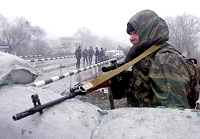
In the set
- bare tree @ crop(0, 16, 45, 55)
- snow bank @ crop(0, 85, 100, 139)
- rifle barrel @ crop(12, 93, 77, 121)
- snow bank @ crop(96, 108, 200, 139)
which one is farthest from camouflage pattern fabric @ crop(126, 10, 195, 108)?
bare tree @ crop(0, 16, 45, 55)

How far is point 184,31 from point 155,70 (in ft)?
141

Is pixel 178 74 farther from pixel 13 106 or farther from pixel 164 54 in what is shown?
pixel 13 106

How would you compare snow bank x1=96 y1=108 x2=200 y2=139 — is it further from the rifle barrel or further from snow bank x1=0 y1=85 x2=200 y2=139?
the rifle barrel

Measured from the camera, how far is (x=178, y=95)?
183 centimetres

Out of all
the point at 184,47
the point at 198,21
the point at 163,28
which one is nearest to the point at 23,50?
the point at 184,47

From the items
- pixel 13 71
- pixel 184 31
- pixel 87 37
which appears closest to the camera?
pixel 13 71

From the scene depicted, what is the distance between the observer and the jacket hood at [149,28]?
2159 millimetres

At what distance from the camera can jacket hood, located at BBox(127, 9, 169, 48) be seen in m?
2.16

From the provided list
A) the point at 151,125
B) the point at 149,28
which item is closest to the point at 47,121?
the point at 151,125

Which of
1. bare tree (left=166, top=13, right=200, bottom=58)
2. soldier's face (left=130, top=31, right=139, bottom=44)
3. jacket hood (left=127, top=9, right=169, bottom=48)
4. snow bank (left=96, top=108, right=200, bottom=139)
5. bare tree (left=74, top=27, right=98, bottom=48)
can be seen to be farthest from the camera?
bare tree (left=74, top=27, right=98, bottom=48)

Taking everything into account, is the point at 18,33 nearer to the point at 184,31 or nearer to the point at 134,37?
the point at 184,31

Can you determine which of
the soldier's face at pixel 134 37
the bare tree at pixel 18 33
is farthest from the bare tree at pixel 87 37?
the soldier's face at pixel 134 37

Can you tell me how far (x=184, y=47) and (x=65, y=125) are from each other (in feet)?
130

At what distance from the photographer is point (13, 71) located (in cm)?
175
